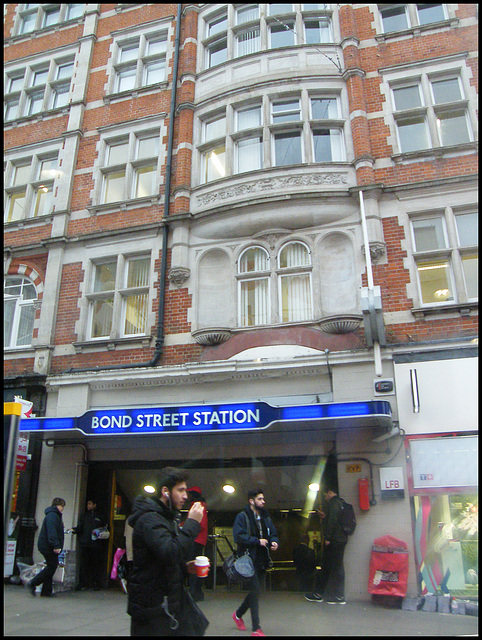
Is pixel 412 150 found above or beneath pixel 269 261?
above

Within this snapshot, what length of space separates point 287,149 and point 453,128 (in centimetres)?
398

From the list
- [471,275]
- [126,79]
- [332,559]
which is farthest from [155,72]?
[332,559]

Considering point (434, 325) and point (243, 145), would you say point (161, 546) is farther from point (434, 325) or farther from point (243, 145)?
point (243, 145)

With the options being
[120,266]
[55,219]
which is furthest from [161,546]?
[55,219]

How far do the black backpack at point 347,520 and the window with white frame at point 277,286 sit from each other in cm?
403

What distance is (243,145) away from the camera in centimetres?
1329

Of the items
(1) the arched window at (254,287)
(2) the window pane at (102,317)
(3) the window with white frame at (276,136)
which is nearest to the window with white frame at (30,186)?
(2) the window pane at (102,317)

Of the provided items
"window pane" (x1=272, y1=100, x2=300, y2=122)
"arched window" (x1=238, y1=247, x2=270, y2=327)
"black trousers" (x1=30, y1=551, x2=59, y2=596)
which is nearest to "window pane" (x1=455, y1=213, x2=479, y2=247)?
"arched window" (x1=238, y1=247, x2=270, y2=327)

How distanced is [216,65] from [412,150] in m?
6.06

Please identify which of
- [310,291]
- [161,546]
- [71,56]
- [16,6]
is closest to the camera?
[161,546]

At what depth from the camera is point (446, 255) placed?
1096cm

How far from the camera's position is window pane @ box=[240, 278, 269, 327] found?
1163 centimetres

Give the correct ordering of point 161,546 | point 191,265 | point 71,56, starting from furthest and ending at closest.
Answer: point 71,56, point 191,265, point 161,546

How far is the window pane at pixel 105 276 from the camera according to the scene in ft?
44.0
